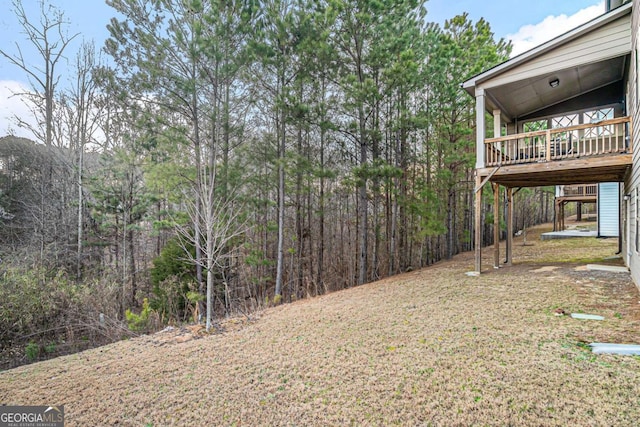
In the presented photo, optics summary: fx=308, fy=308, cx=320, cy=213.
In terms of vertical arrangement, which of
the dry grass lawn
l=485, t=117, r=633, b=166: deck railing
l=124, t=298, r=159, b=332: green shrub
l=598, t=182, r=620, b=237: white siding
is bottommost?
l=124, t=298, r=159, b=332: green shrub

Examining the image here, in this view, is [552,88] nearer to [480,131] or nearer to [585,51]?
[585,51]

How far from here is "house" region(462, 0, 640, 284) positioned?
614 centimetres

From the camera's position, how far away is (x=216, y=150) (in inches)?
388

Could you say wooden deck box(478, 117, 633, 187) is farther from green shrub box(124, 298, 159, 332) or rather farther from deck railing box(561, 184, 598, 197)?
deck railing box(561, 184, 598, 197)

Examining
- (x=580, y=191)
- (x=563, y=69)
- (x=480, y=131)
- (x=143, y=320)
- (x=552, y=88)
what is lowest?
(x=143, y=320)

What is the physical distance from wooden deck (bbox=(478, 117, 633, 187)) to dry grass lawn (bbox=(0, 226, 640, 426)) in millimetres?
2537

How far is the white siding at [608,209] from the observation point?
1216 centimetres

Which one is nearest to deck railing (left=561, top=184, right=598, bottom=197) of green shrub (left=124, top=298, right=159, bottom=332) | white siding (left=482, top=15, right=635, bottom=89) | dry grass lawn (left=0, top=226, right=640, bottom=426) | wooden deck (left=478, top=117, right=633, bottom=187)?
wooden deck (left=478, top=117, right=633, bottom=187)

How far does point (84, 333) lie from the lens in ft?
27.1

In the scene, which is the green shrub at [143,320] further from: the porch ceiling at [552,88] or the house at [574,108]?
the porch ceiling at [552,88]

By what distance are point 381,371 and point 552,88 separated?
29.3ft

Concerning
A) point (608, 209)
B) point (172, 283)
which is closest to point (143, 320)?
point (172, 283)

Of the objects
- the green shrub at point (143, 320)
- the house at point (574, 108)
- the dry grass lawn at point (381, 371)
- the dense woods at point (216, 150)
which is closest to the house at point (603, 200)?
the house at point (574, 108)

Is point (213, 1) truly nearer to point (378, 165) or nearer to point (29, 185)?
point (378, 165)
